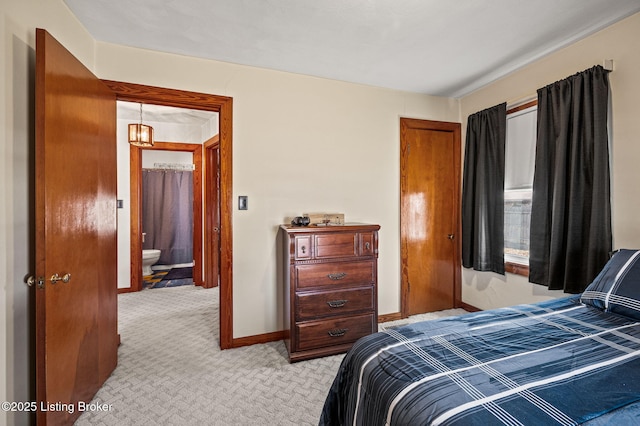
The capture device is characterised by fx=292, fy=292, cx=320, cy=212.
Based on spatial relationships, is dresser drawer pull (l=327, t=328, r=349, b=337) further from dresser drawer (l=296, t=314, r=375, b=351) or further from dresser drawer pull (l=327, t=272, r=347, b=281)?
dresser drawer pull (l=327, t=272, r=347, b=281)

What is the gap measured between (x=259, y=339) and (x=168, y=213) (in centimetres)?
459

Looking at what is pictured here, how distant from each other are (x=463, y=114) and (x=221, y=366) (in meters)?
3.66

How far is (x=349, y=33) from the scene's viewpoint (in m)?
2.17

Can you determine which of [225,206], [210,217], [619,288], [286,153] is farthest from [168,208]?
[619,288]

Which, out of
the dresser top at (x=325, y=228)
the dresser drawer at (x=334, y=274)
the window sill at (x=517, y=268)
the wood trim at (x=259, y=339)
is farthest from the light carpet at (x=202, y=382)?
the window sill at (x=517, y=268)

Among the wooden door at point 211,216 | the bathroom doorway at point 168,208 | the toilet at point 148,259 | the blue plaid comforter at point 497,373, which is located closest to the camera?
the blue plaid comforter at point 497,373

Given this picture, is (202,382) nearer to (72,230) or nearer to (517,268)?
(72,230)

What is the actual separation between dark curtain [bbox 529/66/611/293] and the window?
266mm

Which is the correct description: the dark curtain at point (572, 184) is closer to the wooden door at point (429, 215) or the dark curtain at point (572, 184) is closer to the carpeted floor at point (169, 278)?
the wooden door at point (429, 215)

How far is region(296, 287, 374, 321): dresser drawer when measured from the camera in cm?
238

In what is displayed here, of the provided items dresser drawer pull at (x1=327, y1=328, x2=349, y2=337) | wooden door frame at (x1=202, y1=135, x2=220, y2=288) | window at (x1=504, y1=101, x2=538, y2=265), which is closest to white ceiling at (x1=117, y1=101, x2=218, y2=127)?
wooden door frame at (x1=202, y1=135, x2=220, y2=288)

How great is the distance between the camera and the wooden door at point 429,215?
330 cm

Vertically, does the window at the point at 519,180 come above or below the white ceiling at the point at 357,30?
below

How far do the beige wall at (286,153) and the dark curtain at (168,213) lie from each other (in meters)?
4.22
